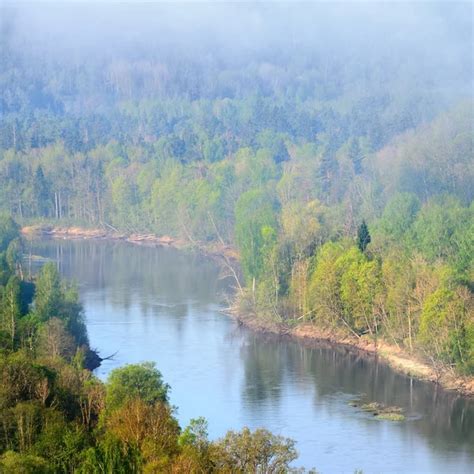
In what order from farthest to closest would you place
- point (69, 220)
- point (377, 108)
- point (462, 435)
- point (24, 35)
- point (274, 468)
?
point (24, 35), point (377, 108), point (69, 220), point (462, 435), point (274, 468)

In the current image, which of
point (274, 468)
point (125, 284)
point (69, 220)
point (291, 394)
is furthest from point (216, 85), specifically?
point (274, 468)

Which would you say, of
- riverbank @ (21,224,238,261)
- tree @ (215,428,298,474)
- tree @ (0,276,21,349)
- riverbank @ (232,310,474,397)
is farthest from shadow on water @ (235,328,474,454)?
riverbank @ (21,224,238,261)

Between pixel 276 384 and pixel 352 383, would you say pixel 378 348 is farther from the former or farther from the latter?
pixel 276 384

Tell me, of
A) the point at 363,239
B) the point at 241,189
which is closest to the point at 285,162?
the point at 241,189

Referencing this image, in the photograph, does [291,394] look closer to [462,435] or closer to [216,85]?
[462,435]

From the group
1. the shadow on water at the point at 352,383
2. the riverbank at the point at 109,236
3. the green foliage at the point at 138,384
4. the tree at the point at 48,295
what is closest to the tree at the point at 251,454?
the green foliage at the point at 138,384
